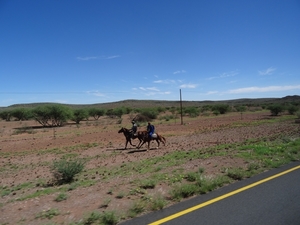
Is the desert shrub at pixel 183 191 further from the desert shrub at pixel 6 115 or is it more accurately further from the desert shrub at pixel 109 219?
the desert shrub at pixel 6 115

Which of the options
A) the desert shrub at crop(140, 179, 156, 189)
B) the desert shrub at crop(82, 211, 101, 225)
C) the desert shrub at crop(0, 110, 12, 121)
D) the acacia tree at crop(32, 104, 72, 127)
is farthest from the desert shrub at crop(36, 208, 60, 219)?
the desert shrub at crop(0, 110, 12, 121)

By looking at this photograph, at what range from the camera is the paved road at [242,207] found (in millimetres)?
4625

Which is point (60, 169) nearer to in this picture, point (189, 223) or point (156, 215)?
point (156, 215)

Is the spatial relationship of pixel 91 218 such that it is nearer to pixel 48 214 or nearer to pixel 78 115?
pixel 48 214

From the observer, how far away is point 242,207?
5.17 metres

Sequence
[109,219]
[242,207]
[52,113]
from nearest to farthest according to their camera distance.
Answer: [109,219] < [242,207] < [52,113]

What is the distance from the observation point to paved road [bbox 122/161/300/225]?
4.62 m

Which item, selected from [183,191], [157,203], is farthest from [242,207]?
[157,203]

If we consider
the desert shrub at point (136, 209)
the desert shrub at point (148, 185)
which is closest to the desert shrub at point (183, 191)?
the desert shrub at point (148, 185)

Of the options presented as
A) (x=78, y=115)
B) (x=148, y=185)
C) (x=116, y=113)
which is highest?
(x=116, y=113)

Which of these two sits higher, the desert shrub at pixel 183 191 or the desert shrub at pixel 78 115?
the desert shrub at pixel 78 115

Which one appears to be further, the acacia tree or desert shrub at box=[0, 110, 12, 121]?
desert shrub at box=[0, 110, 12, 121]

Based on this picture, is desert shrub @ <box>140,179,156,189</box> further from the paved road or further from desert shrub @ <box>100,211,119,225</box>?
desert shrub @ <box>100,211,119,225</box>

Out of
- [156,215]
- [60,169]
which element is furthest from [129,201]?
[60,169]
